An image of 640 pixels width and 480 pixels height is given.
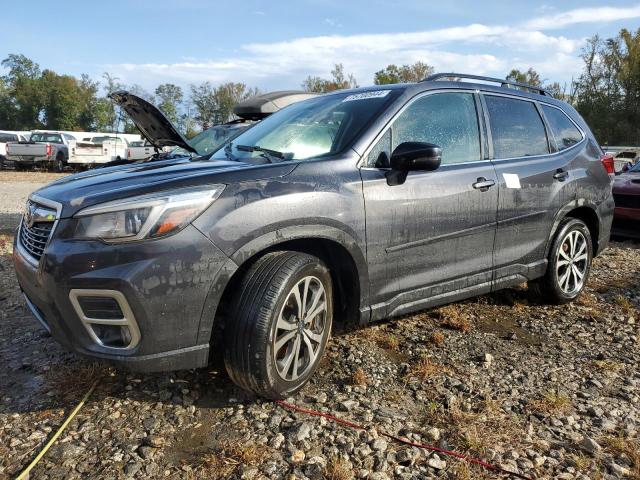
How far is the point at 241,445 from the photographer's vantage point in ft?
7.94

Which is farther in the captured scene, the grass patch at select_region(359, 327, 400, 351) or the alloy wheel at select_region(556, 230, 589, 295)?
the alloy wheel at select_region(556, 230, 589, 295)

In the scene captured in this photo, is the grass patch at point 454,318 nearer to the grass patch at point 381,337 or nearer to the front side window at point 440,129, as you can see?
the grass patch at point 381,337

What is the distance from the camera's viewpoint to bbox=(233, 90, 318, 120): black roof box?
849 centimetres

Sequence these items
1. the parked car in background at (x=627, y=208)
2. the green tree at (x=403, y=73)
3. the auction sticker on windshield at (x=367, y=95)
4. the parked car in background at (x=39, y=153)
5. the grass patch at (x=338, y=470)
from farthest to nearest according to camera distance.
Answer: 1. the green tree at (x=403, y=73)
2. the parked car in background at (x=39, y=153)
3. the parked car in background at (x=627, y=208)
4. the auction sticker on windshield at (x=367, y=95)
5. the grass patch at (x=338, y=470)

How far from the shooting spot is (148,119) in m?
6.46

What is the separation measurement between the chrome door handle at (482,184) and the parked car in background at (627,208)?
16.8 feet

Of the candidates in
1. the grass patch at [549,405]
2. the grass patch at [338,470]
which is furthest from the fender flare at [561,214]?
the grass patch at [338,470]

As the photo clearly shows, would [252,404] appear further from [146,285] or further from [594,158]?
[594,158]

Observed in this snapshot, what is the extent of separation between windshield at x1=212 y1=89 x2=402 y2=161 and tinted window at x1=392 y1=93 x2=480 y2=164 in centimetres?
18

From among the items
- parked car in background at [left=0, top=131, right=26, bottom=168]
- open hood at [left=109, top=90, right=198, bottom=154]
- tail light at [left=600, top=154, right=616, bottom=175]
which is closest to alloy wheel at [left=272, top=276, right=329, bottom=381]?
tail light at [left=600, top=154, right=616, bottom=175]

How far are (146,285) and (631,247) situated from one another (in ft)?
23.3

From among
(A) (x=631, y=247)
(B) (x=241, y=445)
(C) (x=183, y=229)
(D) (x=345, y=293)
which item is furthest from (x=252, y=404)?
(A) (x=631, y=247)

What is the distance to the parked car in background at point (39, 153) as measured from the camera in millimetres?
21266

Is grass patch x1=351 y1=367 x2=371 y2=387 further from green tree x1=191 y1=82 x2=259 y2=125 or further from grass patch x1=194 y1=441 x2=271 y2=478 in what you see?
green tree x1=191 y1=82 x2=259 y2=125
